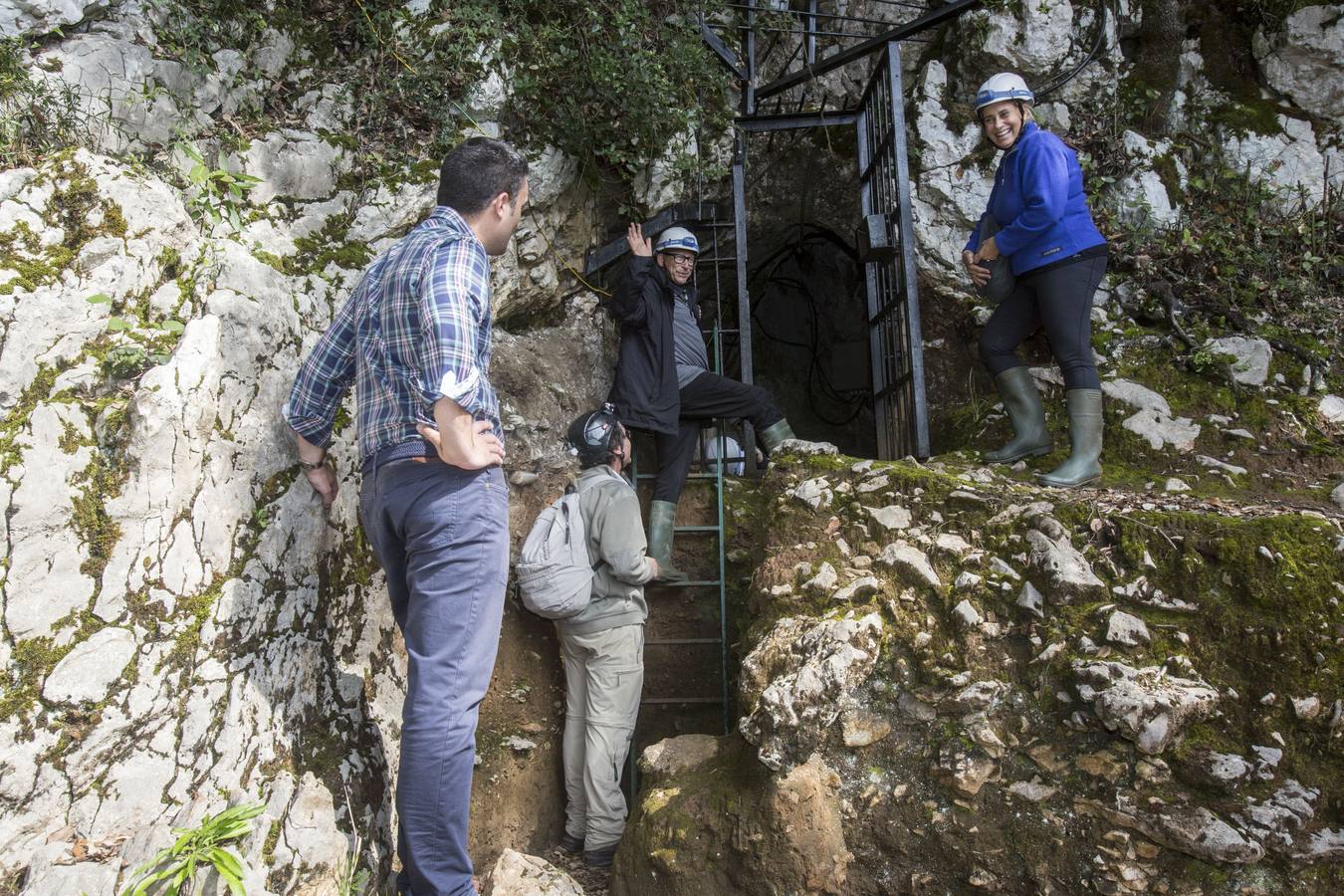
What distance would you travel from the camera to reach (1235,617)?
117 inches

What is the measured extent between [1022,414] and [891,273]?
1.64 m


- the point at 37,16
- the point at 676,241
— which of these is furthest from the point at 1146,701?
the point at 37,16

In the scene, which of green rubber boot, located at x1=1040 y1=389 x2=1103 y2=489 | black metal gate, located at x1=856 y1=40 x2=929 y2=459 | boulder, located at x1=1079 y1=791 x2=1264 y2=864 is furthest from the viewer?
black metal gate, located at x1=856 y1=40 x2=929 y2=459

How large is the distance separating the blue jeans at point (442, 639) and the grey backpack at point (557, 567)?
130 cm

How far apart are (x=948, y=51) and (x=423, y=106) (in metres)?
3.67

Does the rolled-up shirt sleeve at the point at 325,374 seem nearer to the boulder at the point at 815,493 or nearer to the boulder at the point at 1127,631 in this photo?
the boulder at the point at 815,493

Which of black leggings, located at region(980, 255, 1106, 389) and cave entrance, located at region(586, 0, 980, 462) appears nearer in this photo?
black leggings, located at region(980, 255, 1106, 389)

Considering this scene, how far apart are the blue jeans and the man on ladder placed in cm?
210

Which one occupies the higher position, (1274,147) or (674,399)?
(1274,147)

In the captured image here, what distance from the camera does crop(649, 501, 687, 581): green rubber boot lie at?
15.8 feet

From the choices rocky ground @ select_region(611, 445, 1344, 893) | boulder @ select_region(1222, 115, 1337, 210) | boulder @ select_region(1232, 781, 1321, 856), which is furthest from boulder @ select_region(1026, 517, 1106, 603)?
boulder @ select_region(1222, 115, 1337, 210)

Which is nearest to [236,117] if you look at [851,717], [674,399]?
[674,399]

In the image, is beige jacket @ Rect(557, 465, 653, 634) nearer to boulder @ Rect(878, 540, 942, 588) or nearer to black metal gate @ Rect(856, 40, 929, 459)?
boulder @ Rect(878, 540, 942, 588)

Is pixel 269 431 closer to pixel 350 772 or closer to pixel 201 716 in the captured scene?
pixel 201 716
